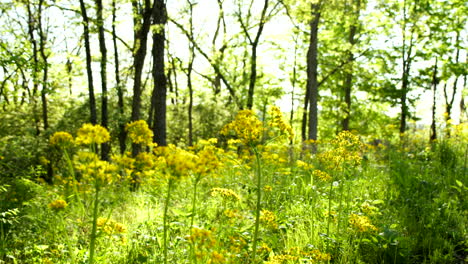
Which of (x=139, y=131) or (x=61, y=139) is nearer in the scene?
(x=61, y=139)

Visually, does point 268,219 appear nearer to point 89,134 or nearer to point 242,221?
point 242,221

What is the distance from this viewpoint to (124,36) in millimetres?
22828

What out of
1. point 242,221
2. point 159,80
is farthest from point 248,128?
point 159,80

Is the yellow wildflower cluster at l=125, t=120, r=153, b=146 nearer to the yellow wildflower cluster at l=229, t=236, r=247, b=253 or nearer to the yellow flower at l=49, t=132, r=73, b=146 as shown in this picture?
the yellow flower at l=49, t=132, r=73, b=146

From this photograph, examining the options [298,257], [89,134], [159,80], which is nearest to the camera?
[89,134]

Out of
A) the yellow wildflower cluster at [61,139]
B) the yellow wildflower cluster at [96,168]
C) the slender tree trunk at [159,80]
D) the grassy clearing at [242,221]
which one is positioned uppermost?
the slender tree trunk at [159,80]

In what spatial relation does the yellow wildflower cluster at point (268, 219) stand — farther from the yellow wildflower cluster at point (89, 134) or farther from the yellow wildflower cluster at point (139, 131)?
the yellow wildflower cluster at point (89, 134)

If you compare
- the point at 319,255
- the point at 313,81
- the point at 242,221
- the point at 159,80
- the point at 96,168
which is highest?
the point at 313,81

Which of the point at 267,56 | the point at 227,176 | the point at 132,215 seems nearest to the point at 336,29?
the point at 267,56

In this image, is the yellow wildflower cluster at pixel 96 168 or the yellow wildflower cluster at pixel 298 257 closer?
the yellow wildflower cluster at pixel 96 168

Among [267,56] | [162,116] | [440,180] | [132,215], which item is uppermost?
[267,56]

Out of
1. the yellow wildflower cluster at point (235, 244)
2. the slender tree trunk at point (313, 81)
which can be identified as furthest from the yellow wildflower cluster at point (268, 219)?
the slender tree trunk at point (313, 81)

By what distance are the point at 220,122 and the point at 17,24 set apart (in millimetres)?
13833

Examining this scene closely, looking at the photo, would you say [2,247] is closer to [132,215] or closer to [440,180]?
[132,215]
